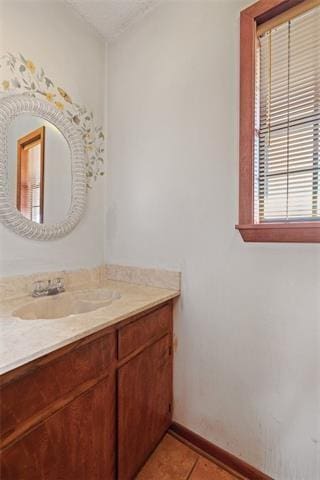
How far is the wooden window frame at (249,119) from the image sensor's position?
1.07 meters

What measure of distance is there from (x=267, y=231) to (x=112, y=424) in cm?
105

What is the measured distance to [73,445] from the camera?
2.76 feet

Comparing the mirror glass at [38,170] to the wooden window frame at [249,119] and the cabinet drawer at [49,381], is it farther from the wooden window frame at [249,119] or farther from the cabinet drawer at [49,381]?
the wooden window frame at [249,119]

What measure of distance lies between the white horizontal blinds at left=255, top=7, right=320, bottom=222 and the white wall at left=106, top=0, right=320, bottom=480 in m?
0.13

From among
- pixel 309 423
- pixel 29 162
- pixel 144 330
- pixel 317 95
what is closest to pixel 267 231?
pixel 317 95

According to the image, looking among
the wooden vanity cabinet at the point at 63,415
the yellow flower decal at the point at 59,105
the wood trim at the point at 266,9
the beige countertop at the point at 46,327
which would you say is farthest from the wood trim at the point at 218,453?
the wood trim at the point at 266,9

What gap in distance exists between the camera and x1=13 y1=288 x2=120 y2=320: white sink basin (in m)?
1.20

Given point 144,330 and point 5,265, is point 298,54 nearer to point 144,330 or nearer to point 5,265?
point 144,330

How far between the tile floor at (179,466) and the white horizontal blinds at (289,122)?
4.17 feet

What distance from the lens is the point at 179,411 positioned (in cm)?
142

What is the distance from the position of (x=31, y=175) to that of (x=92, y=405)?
1151mm

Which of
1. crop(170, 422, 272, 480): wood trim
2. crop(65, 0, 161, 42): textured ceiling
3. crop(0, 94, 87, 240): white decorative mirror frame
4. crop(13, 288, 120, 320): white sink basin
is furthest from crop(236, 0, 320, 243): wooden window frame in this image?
crop(170, 422, 272, 480): wood trim

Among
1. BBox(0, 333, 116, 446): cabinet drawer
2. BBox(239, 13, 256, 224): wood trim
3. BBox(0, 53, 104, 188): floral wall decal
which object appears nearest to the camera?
BBox(0, 333, 116, 446): cabinet drawer

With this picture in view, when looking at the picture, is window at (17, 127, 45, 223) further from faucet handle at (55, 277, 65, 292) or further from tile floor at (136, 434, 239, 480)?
tile floor at (136, 434, 239, 480)
